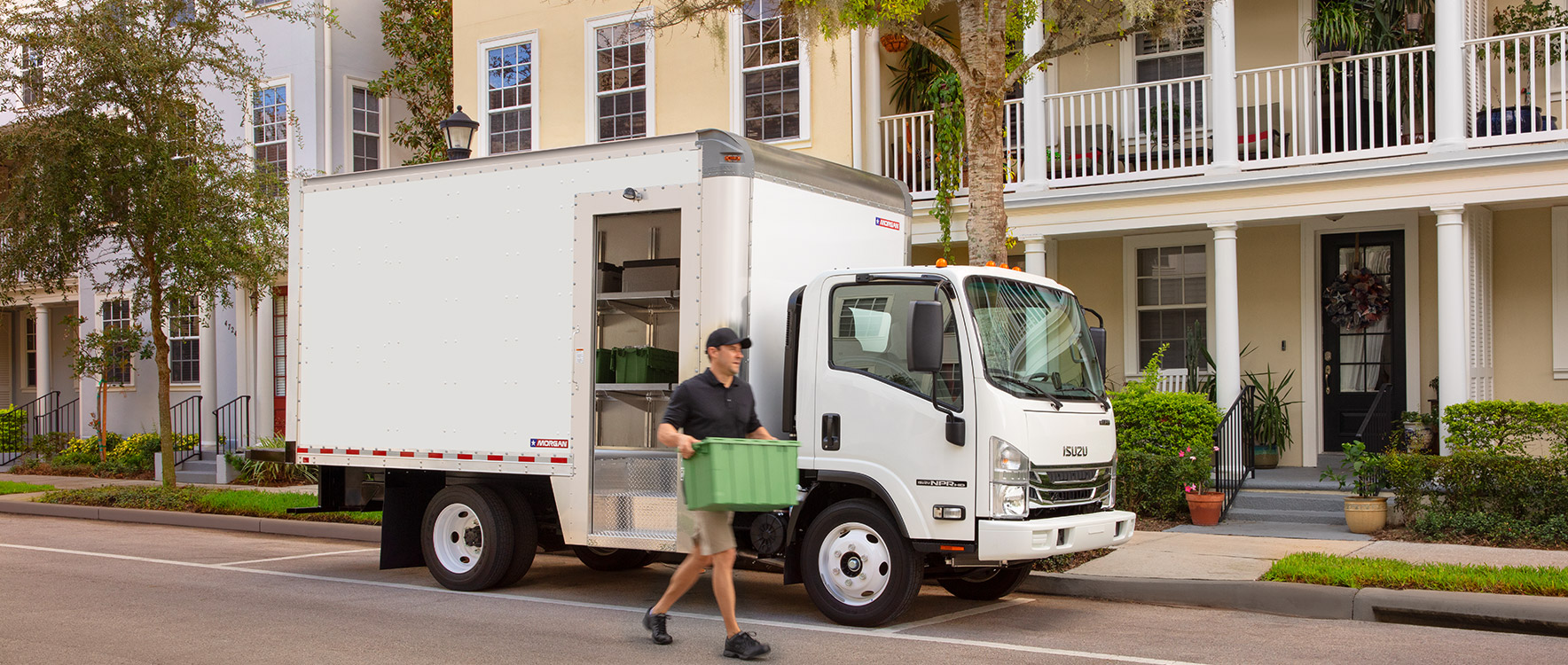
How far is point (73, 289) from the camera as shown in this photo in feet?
76.0

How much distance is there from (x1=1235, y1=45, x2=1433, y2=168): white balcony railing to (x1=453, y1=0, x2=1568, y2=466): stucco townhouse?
49 mm

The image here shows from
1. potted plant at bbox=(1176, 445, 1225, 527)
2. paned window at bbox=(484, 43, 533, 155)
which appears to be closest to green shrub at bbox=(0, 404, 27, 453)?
paned window at bbox=(484, 43, 533, 155)

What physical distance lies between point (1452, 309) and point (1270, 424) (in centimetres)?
262

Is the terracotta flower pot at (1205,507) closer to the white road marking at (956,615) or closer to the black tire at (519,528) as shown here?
the white road marking at (956,615)

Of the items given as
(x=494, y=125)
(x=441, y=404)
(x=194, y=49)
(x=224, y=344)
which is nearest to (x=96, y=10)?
(x=194, y=49)

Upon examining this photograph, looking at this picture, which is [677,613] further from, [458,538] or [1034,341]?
[1034,341]

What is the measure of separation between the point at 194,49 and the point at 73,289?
30.2 feet

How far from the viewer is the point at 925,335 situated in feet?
23.2

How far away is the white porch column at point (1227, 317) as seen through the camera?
44.3 ft

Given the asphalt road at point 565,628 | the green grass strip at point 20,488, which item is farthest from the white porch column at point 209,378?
the asphalt road at point 565,628

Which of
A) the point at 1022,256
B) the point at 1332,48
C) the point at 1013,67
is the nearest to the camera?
the point at 1013,67

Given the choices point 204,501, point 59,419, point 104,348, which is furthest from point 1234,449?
point 59,419

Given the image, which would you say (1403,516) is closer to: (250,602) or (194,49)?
(250,602)

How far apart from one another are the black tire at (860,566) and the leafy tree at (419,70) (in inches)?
546
